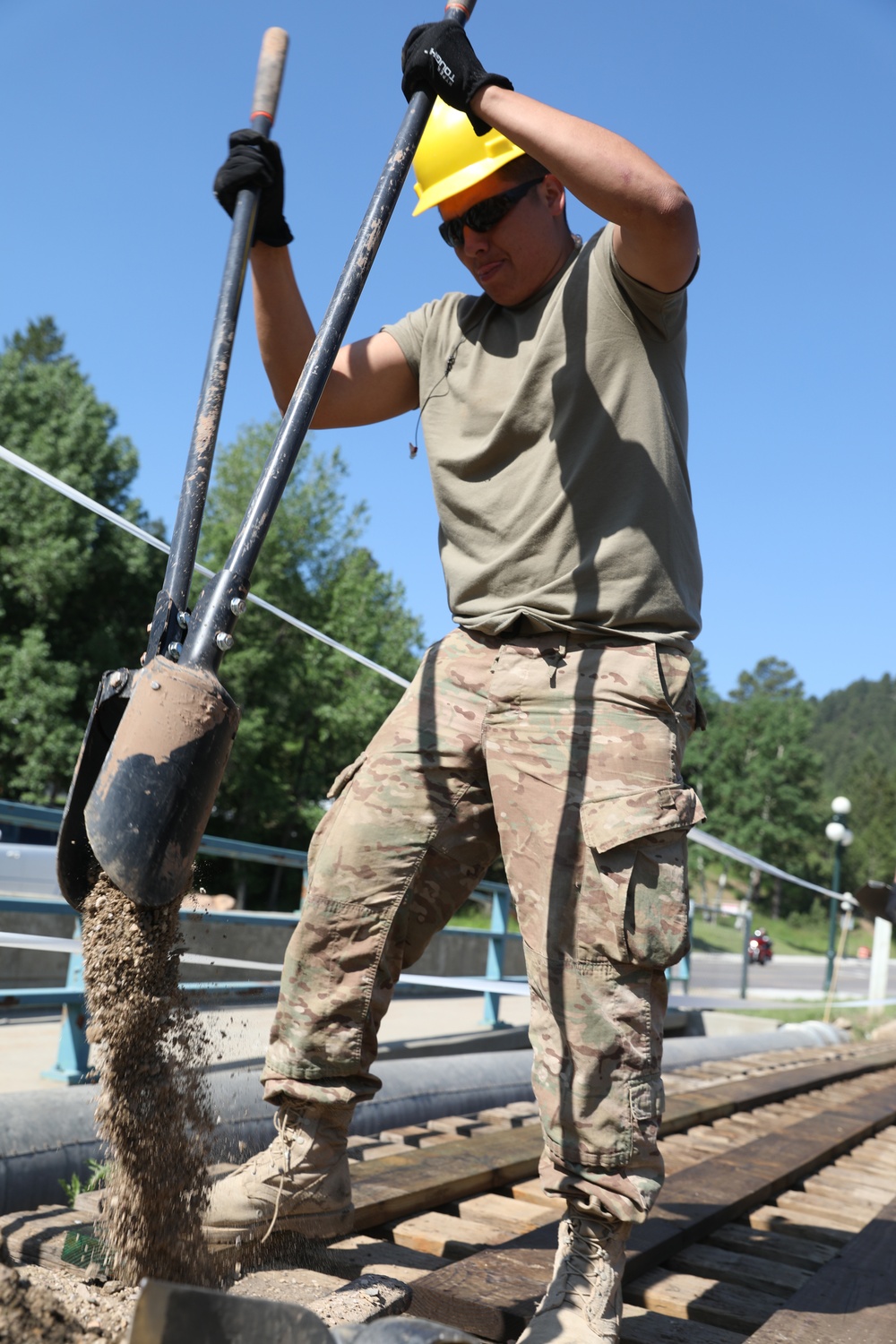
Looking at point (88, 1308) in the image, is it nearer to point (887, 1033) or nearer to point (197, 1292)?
point (197, 1292)

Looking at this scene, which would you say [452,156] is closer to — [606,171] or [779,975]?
[606,171]

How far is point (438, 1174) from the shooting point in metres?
2.74

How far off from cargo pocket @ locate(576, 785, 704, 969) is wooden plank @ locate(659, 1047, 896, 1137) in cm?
176

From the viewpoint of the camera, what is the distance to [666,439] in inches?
82.7

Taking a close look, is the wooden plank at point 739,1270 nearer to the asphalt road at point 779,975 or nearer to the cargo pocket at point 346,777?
the cargo pocket at point 346,777

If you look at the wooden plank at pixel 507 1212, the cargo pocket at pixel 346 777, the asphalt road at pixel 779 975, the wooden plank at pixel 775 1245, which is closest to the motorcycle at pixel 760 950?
the asphalt road at pixel 779 975

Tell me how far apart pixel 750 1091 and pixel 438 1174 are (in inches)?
97.7

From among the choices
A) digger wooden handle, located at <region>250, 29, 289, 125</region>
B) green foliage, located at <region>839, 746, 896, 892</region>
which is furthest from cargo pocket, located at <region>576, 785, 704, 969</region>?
green foliage, located at <region>839, 746, 896, 892</region>

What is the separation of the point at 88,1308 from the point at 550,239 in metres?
1.95

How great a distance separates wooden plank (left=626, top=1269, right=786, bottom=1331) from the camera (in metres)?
2.11

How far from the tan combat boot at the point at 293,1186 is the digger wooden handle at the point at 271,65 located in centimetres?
208

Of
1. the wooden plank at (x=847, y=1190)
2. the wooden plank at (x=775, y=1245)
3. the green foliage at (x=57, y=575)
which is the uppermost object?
the green foliage at (x=57, y=575)

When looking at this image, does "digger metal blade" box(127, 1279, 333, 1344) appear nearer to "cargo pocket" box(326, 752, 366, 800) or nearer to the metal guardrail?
the metal guardrail

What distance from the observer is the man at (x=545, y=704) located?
6.12 feet
